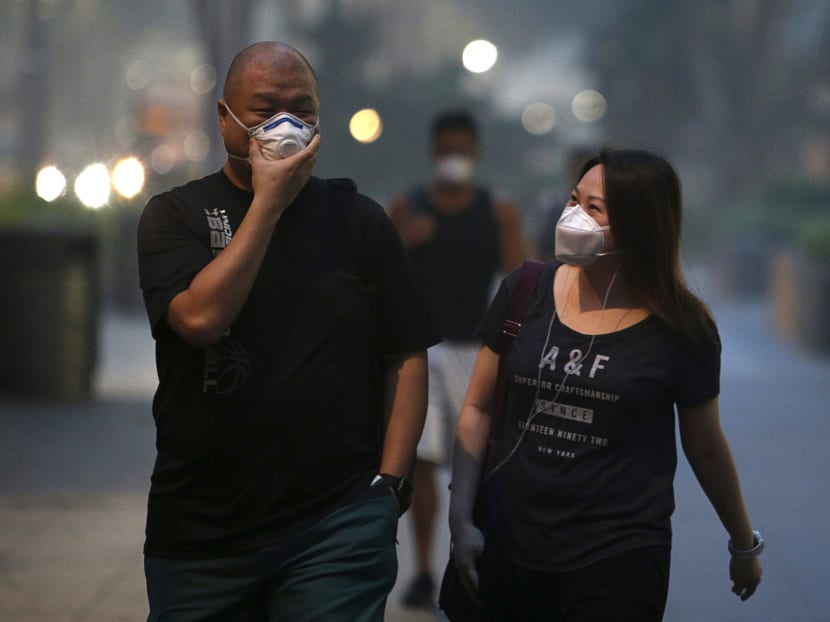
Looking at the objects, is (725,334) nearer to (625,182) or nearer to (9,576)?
(9,576)

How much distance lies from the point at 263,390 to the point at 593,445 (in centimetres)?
76

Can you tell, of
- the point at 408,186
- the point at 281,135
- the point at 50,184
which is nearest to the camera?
the point at 281,135

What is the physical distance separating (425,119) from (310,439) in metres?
32.4

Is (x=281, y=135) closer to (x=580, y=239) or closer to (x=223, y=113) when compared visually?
(x=223, y=113)

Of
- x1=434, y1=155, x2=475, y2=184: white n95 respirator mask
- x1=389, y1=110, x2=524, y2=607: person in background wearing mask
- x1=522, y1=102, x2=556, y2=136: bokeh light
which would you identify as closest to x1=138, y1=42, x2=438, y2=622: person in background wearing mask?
x1=389, y1=110, x2=524, y2=607: person in background wearing mask

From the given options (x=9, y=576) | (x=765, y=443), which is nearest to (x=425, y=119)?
(x=765, y=443)

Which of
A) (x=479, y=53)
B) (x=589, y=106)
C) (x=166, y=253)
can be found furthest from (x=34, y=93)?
(x=589, y=106)

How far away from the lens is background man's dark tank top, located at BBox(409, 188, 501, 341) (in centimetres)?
632

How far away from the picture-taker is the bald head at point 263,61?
3.16 metres

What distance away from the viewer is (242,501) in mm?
3105

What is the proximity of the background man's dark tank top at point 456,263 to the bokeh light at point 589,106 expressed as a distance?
41936 mm

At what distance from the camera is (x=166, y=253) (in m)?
3.12

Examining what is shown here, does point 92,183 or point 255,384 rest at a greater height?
point 255,384

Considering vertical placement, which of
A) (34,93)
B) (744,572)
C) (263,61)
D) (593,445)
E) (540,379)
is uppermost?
(263,61)
